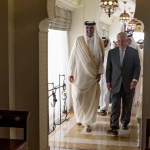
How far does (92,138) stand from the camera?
5398 mm

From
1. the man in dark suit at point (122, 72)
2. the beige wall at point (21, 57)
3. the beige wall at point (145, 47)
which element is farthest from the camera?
the man in dark suit at point (122, 72)

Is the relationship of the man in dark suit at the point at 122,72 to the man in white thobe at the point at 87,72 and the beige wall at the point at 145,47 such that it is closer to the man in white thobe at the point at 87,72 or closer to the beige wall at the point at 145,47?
the man in white thobe at the point at 87,72

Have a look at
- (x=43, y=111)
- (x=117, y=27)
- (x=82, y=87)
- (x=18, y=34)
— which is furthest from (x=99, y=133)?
(x=117, y=27)

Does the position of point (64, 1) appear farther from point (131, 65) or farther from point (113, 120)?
point (113, 120)

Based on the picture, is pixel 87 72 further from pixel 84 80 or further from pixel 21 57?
pixel 21 57

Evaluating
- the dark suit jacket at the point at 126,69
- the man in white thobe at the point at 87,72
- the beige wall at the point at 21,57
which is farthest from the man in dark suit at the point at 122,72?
the beige wall at the point at 21,57

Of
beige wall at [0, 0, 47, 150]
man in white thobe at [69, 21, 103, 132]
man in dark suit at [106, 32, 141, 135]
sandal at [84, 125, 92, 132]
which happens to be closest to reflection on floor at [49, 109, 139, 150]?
sandal at [84, 125, 92, 132]

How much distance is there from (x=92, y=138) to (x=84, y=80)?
3.09 ft

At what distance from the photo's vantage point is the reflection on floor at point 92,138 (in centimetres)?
496

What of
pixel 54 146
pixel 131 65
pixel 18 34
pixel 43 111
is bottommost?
pixel 54 146

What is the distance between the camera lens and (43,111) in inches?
164

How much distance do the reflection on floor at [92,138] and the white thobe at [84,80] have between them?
0.87 ft

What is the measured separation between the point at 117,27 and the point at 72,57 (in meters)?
11.1

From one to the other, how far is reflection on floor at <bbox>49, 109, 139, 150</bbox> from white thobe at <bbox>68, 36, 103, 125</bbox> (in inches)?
10.5
